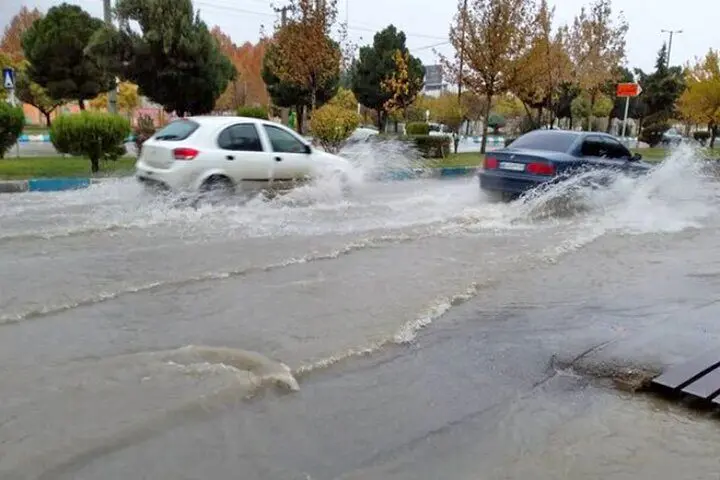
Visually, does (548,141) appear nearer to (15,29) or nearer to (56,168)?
(56,168)

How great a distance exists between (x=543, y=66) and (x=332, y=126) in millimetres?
9724

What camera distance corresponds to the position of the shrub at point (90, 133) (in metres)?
13.9

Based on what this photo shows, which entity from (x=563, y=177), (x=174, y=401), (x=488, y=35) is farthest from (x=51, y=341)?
(x=488, y=35)

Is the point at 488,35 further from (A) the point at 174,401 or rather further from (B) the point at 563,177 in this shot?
(A) the point at 174,401

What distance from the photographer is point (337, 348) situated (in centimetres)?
486

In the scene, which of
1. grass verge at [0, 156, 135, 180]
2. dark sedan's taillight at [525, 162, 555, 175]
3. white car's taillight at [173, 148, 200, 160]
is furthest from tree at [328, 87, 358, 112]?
white car's taillight at [173, 148, 200, 160]

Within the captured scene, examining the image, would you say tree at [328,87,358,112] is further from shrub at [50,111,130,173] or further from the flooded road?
the flooded road

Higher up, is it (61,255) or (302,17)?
(302,17)

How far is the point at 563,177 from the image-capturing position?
11352mm

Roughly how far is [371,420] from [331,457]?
0.47m

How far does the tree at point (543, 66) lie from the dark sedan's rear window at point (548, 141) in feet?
34.9

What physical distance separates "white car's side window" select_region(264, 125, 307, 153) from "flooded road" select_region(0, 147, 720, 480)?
7.01ft

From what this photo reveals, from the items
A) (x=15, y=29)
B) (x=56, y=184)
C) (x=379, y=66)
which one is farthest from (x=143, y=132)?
(x=15, y=29)

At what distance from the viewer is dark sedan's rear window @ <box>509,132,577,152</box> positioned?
11797mm
